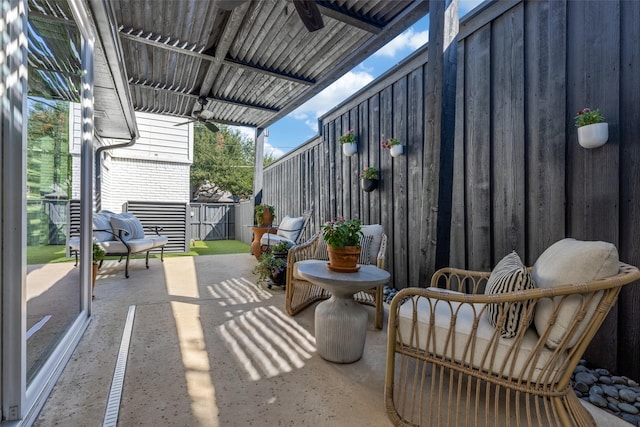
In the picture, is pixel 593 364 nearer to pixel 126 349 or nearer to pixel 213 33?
pixel 126 349

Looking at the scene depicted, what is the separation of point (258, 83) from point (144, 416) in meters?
4.20

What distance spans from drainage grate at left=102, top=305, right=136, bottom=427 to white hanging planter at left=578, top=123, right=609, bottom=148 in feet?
9.01

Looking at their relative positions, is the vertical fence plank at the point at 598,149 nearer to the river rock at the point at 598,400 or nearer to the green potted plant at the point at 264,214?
the river rock at the point at 598,400

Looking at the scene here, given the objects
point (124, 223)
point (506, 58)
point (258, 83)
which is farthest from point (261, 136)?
point (506, 58)

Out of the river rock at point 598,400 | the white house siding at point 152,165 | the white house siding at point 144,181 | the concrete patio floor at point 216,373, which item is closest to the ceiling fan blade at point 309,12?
the concrete patio floor at point 216,373

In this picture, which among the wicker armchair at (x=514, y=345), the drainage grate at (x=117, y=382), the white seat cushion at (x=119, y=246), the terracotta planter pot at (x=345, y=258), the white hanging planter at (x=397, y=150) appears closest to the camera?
the wicker armchair at (x=514, y=345)

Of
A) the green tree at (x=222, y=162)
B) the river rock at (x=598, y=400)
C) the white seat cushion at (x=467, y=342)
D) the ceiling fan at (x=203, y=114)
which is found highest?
the green tree at (x=222, y=162)

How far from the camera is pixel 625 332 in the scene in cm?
161

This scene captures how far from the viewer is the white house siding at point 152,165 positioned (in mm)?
7648

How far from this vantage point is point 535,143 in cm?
199

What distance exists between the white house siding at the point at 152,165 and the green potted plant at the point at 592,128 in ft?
26.8

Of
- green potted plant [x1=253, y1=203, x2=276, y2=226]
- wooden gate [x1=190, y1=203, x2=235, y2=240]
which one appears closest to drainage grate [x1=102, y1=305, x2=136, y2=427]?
green potted plant [x1=253, y1=203, x2=276, y2=226]

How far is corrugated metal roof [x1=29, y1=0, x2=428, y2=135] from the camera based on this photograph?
253 centimetres

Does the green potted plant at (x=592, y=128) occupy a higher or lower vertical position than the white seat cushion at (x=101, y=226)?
higher
